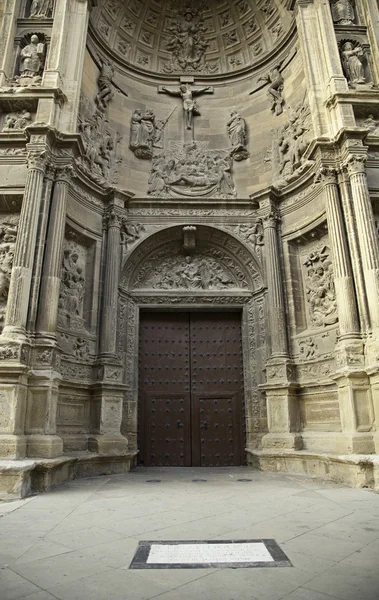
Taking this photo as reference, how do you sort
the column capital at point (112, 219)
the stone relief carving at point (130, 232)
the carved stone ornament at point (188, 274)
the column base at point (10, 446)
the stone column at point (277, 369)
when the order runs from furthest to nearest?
the carved stone ornament at point (188, 274), the stone relief carving at point (130, 232), the column capital at point (112, 219), the stone column at point (277, 369), the column base at point (10, 446)

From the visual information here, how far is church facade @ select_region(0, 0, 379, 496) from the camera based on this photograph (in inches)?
291

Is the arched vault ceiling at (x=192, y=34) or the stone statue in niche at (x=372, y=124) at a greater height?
the arched vault ceiling at (x=192, y=34)

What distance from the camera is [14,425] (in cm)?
625

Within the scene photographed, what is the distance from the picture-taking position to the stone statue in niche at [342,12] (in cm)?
1020

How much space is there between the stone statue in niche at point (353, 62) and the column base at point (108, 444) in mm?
9038

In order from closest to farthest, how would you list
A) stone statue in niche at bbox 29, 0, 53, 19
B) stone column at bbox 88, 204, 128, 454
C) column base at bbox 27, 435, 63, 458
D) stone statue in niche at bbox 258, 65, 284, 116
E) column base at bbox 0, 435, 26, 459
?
column base at bbox 0, 435, 26, 459 → column base at bbox 27, 435, 63, 458 → stone column at bbox 88, 204, 128, 454 → stone statue in niche at bbox 29, 0, 53, 19 → stone statue in niche at bbox 258, 65, 284, 116

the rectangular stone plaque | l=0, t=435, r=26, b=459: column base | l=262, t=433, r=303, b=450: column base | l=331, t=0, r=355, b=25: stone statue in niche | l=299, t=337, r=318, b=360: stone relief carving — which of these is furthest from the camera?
l=331, t=0, r=355, b=25: stone statue in niche

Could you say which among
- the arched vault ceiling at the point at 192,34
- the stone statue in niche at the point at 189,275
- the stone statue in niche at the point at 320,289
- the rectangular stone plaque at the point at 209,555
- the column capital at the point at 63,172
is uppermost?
the arched vault ceiling at the point at 192,34

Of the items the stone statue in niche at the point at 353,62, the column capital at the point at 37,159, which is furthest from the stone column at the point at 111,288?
the stone statue in niche at the point at 353,62

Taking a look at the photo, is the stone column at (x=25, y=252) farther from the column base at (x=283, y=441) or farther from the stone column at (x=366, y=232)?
the stone column at (x=366, y=232)

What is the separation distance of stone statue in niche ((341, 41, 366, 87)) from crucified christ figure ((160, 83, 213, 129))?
3723mm

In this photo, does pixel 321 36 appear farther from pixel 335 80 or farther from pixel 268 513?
pixel 268 513

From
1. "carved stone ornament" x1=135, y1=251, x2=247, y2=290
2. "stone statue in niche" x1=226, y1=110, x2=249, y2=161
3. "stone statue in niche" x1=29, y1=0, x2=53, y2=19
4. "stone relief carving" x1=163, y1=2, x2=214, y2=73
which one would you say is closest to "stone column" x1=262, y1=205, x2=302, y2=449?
"carved stone ornament" x1=135, y1=251, x2=247, y2=290

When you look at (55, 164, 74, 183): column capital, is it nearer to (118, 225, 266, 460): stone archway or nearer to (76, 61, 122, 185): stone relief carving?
(76, 61, 122, 185): stone relief carving
